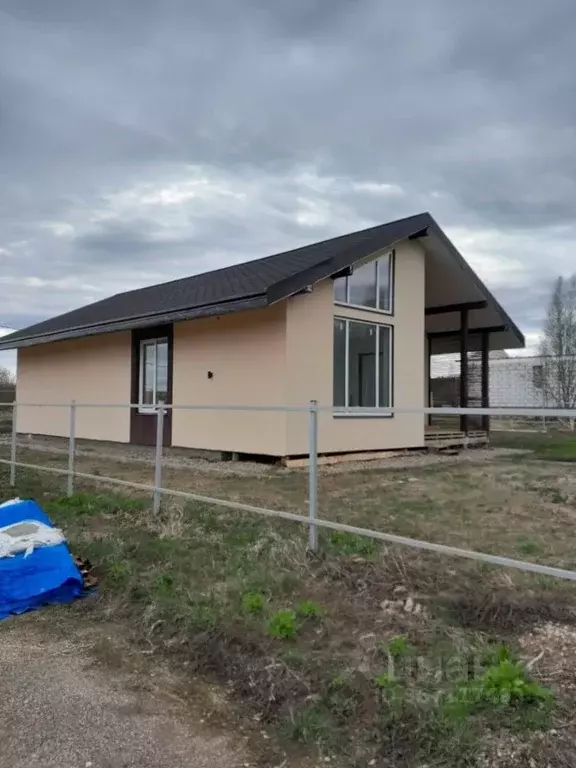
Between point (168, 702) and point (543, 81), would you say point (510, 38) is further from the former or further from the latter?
point (168, 702)

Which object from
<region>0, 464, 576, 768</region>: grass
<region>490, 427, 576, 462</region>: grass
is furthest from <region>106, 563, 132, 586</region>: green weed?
<region>490, 427, 576, 462</region>: grass

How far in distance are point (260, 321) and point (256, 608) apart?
6443mm

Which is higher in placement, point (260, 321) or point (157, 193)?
point (157, 193)

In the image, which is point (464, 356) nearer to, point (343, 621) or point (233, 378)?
point (233, 378)

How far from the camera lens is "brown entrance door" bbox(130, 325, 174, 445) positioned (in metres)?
11.1

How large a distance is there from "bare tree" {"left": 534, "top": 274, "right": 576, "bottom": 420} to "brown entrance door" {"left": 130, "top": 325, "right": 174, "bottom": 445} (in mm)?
14648

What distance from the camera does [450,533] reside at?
497 centimetres

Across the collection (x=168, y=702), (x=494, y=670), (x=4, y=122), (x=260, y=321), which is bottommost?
(x=168, y=702)

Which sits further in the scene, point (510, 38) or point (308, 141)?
point (308, 141)

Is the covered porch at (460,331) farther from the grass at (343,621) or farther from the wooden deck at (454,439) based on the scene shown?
the grass at (343,621)

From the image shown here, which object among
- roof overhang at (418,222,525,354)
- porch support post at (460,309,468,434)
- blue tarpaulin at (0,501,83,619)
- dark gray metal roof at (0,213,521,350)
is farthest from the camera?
porch support post at (460,309,468,434)

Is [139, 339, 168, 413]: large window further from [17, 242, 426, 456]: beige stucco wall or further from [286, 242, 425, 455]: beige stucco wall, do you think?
[286, 242, 425, 455]: beige stucco wall

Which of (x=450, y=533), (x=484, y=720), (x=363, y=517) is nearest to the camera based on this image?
(x=484, y=720)

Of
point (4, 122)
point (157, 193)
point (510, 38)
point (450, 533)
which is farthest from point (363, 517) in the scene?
point (157, 193)
